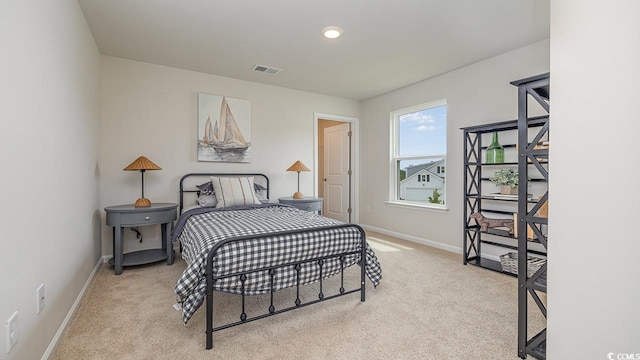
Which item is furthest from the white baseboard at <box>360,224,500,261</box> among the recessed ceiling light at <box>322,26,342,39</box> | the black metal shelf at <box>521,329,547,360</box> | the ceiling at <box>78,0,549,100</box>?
the recessed ceiling light at <box>322,26,342,39</box>

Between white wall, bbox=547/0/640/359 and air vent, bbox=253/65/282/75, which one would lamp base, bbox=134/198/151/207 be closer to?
air vent, bbox=253/65/282/75

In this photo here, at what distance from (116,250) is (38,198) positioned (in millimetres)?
1802

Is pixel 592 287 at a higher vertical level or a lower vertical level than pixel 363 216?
higher

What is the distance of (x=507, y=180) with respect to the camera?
323 centimetres

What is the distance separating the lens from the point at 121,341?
188cm

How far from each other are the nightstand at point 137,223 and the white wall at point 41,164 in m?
0.44

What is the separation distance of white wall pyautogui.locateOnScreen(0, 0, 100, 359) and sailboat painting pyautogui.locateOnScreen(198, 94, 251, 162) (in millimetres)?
1507

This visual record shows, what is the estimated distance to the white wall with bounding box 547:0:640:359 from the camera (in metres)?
0.95

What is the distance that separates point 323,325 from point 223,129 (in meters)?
3.12

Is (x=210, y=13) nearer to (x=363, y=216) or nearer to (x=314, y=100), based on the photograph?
(x=314, y=100)

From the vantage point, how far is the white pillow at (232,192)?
360 cm

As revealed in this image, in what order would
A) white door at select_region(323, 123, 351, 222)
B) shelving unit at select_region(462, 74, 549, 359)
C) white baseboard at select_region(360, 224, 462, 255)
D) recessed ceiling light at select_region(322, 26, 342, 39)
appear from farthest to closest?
white door at select_region(323, 123, 351, 222) < white baseboard at select_region(360, 224, 462, 255) < shelving unit at select_region(462, 74, 549, 359) < recessed ceiling light at select_region(322, 26, 342, 39)

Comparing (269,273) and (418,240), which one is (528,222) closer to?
(269,273)

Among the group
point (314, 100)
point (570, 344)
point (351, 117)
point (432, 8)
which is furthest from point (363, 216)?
point (570, 344)
